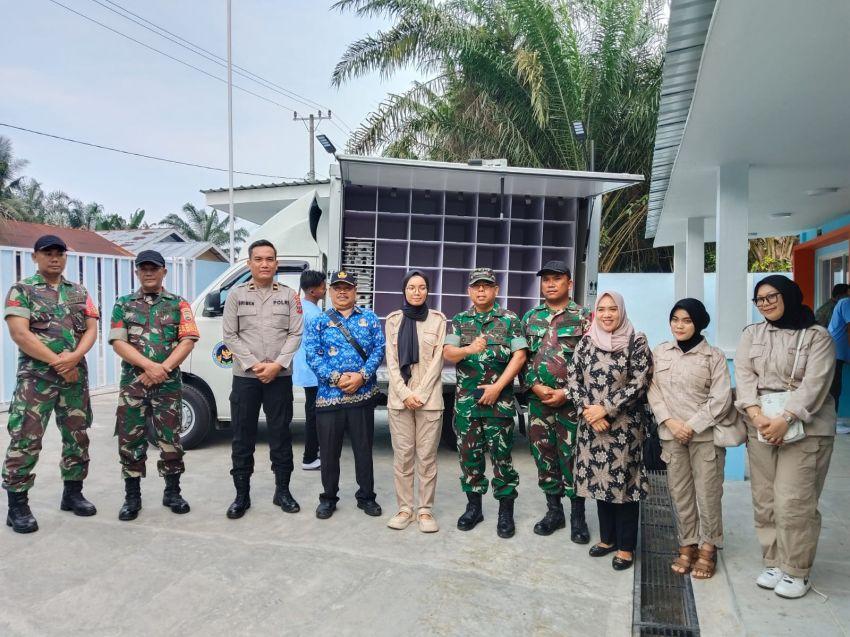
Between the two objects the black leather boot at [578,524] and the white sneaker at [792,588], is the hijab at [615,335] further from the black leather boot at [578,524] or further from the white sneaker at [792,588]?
the white sneaker at [792,588]

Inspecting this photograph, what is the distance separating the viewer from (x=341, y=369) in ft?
13.3

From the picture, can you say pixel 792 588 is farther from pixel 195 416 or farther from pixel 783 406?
pixel 195 416

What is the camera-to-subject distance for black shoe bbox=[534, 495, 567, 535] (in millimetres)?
3891

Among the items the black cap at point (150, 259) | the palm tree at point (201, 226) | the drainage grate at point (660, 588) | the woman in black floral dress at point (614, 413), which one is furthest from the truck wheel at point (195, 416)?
the palm tree at point (201, 226)

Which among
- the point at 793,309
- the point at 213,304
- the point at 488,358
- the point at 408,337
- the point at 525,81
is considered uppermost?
the point at 525,81

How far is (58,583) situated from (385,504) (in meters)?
2.00

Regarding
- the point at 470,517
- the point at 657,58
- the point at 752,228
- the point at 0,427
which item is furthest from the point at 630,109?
the point at 0,427

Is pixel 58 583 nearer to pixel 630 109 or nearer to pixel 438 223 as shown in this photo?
pixel 438 223

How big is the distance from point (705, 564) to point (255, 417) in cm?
275

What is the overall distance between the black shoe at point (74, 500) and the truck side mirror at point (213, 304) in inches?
75.3

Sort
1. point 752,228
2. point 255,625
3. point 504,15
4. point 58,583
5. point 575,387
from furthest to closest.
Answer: point 504,15 < point 752,228 < point 575,387 < point 58,583 < point 255,625

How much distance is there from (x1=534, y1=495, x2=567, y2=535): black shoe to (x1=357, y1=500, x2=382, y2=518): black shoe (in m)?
1.02

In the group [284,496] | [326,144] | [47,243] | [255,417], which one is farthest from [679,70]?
[47,243]

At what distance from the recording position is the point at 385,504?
4.45 m
